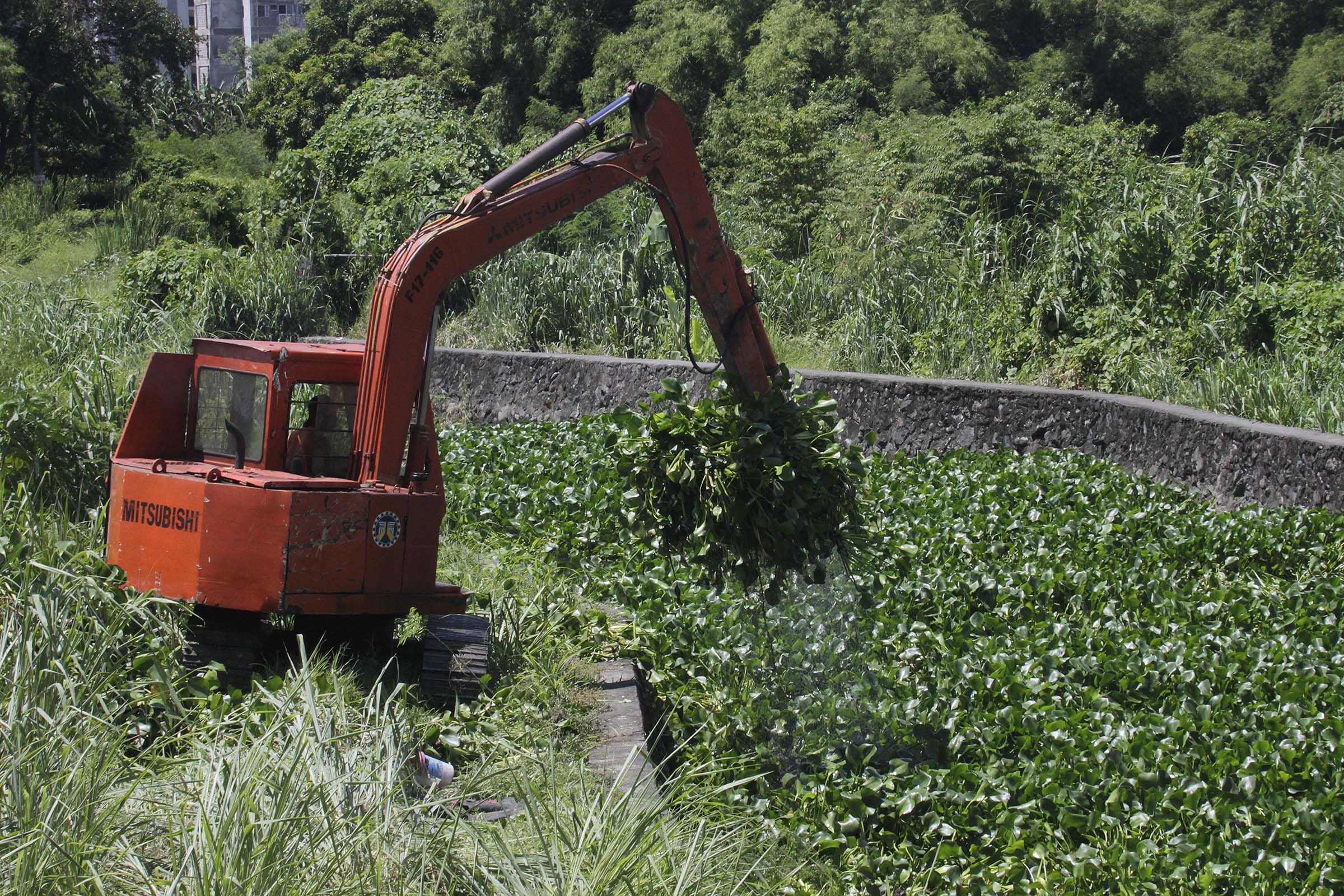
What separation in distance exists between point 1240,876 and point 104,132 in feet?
97.3

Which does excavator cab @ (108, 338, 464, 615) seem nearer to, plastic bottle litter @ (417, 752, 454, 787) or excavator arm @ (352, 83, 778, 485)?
excavator arm @ (352, 83, 778, 485)

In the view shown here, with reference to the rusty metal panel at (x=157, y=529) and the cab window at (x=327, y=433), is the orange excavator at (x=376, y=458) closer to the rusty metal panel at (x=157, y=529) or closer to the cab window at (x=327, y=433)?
the rusty metal panel at (x=157, y=529)

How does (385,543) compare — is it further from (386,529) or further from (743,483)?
(743,483)

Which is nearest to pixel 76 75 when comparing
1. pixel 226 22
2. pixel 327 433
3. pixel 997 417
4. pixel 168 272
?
pixel 168 272

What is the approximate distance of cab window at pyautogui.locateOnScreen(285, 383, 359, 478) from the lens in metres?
6.79

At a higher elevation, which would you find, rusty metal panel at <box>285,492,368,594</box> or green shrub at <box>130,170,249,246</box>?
green shrub at <box>130,170,249,246</box>

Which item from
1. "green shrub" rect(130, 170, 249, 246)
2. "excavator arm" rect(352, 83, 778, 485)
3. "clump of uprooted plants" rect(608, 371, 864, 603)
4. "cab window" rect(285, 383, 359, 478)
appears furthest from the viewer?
"green shrub" rect(130, 170, 249, 246)

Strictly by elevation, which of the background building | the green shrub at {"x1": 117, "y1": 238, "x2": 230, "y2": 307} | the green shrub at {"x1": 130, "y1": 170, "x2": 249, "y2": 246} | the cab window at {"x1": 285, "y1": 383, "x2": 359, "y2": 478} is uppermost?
the background building

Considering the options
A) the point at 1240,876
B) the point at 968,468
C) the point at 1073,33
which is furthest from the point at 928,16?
the point at 1240,876

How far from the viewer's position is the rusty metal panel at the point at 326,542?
5.60m

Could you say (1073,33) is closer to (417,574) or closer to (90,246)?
(90,246)

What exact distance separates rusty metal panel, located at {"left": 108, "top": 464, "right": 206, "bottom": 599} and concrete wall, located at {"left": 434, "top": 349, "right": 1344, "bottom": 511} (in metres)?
6.59

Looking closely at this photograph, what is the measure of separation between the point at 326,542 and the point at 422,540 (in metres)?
0.49

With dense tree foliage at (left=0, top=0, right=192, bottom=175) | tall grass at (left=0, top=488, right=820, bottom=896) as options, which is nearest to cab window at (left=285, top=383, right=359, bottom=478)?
tall grass at (left=0, top=488, right=820, bottom=896)
